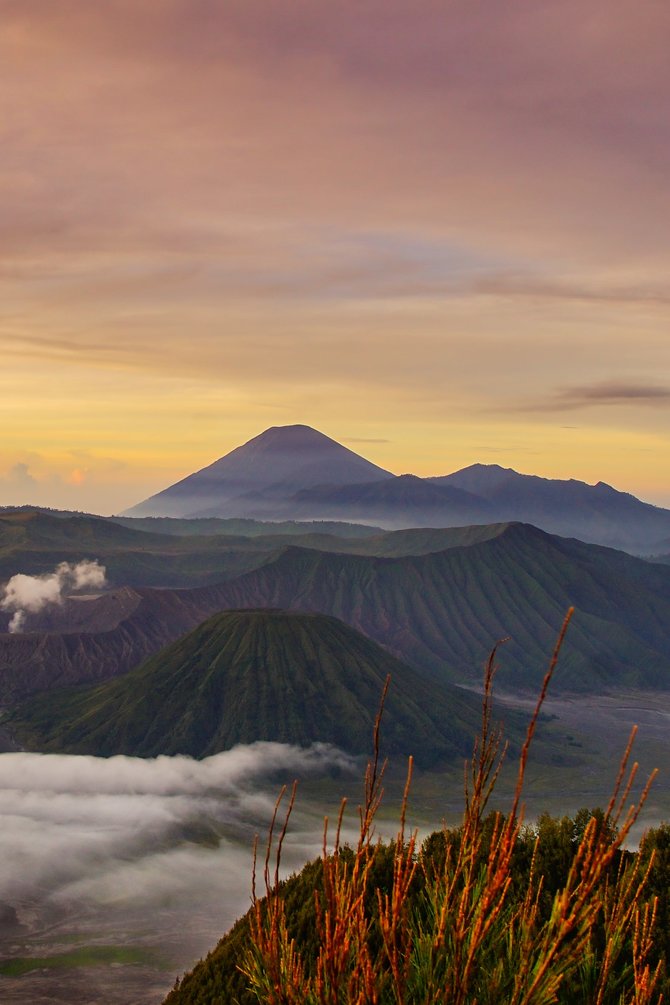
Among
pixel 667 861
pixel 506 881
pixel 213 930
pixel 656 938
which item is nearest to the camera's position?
pixel 506 881

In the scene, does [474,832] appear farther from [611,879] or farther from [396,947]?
[611,879]

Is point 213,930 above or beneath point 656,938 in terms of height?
beneath

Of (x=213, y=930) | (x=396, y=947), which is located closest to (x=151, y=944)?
(x=213, y=930)

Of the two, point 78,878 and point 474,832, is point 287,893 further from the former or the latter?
point 78,878

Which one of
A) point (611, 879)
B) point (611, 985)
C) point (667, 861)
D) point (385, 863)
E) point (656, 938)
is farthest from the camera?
point (385, 863)

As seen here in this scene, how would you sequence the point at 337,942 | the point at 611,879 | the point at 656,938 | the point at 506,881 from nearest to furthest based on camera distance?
the point at 506,881 → the point at 337,942 → the point at 656,938 → the point at 611,879

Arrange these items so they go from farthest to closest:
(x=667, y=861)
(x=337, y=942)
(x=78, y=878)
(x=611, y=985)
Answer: (x=78, y=878)
(x=667, y=861)
(x=611, y=985)
(x=337, y=942)

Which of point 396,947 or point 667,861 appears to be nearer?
point 396,947

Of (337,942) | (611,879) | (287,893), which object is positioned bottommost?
(287,893)

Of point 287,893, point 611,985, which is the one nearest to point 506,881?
point 611,985
